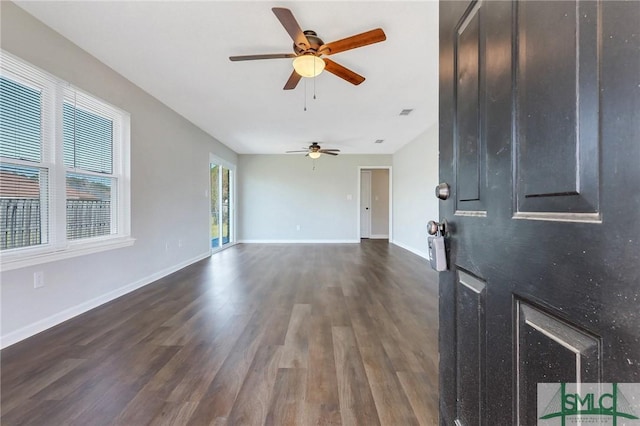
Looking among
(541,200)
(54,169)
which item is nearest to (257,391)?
(541,200)

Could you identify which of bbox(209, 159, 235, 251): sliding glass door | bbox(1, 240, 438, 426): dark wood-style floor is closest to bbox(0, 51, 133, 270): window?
bbox(1, 240, 438, 426): dark wood-style floor

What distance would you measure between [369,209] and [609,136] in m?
8.78

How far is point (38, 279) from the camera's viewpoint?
7.35 ft

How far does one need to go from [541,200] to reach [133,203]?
3924 mm

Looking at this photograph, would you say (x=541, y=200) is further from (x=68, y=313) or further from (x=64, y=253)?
(x=68, y=313)

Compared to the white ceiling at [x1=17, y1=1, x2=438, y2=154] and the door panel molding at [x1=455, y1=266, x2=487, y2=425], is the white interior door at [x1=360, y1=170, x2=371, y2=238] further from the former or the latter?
the door panel molding at [x1=455, y1=266, x2=487, y2=425]

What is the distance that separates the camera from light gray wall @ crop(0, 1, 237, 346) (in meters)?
2.13

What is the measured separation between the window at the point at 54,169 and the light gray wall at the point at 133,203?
127mm

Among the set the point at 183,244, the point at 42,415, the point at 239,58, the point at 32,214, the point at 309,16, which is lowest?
the point at 42,415

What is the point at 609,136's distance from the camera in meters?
0.42

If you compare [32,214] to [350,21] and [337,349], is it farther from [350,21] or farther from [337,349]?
[350,21]

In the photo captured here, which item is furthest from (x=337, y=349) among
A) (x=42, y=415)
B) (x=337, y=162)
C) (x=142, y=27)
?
(x=337, y=162)

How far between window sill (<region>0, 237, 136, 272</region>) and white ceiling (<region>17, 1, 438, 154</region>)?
1.85m

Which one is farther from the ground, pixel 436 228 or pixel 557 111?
pixel 557 111
